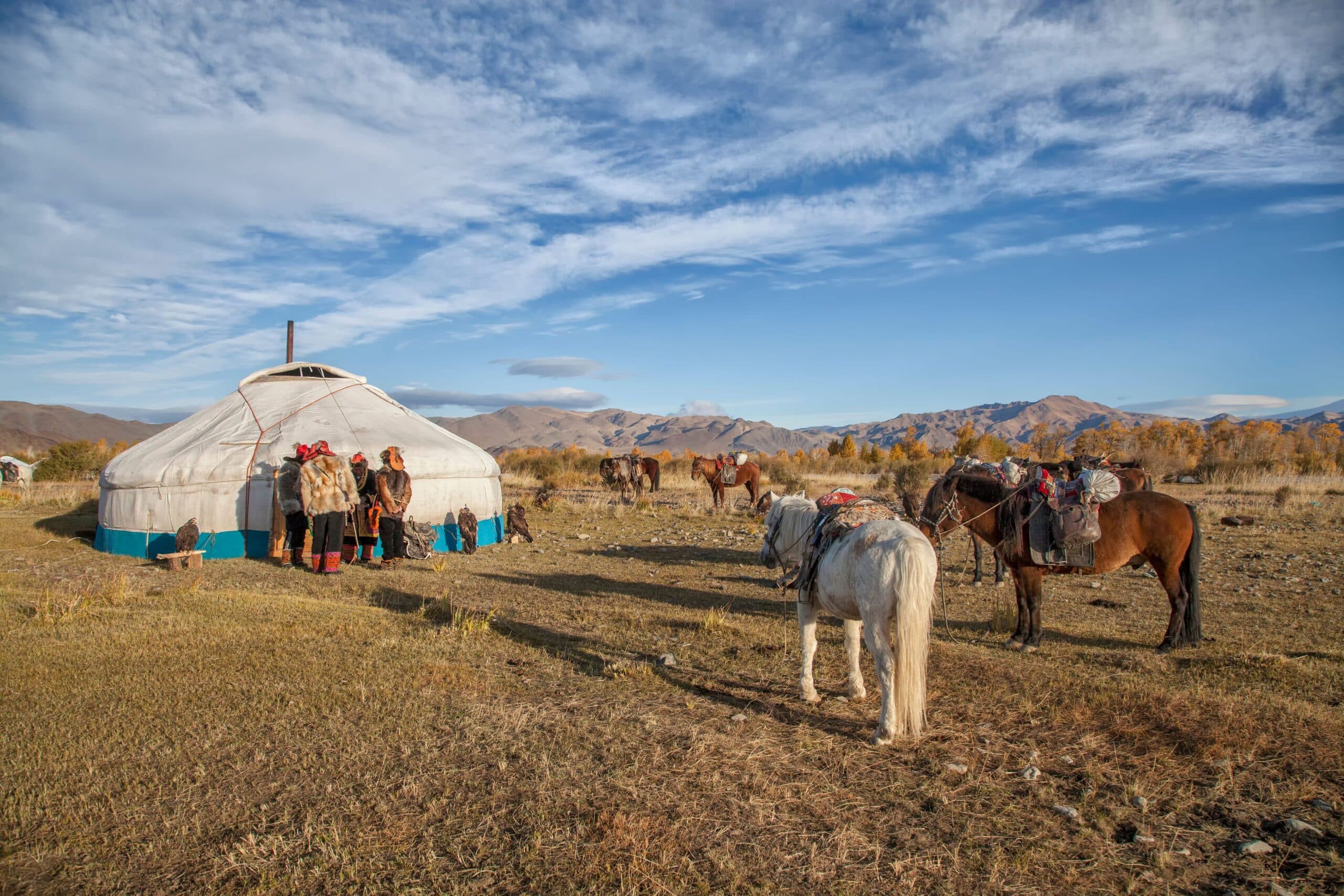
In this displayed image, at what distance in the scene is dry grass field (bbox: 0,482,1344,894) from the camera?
3.14 meters

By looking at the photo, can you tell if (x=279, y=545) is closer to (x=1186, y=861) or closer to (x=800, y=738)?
(x=800, y=738)

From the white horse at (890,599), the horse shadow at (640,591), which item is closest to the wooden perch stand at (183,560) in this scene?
the horse shadow at (640,591)

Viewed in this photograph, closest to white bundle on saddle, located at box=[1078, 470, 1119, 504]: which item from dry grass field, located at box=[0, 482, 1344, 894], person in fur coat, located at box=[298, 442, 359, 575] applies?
dry grass field, located at box=[0, 482, 1344, 894]

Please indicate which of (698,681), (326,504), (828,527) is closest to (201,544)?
(326,504)

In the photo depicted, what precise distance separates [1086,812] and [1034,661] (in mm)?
2875

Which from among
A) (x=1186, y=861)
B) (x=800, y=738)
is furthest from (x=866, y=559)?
(x=1186, y=861)

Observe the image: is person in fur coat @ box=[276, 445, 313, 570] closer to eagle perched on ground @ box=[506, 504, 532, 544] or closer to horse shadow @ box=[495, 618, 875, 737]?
eagle perched on ground @ box=[506, 504, 532, 544]

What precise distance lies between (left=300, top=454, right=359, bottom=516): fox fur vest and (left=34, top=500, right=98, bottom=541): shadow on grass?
622cm

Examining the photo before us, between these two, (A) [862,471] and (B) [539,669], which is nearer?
(B) [539,669]

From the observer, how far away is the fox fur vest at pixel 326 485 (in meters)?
10.6

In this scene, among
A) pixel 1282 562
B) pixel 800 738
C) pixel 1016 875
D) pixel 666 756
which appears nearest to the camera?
pixel 1016 875

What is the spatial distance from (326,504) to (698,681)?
7.27 metres

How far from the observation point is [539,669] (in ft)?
19.8

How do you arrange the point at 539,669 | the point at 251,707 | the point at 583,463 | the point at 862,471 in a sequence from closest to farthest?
the point at 251,707, the point at 539,669, the point at 583,463, the point at 862,471
